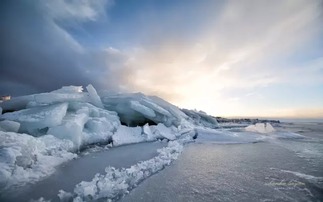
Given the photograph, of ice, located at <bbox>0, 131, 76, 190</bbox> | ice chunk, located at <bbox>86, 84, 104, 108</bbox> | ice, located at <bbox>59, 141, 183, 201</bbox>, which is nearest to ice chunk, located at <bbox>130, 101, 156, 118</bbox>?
ice chunk, located at <bbox>86, 84, 104, 108</bbox>

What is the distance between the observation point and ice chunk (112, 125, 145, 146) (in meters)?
7.89

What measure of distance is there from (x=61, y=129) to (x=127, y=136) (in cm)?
308

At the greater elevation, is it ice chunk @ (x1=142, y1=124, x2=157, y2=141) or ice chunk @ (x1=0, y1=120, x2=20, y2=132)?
ice chunk @ (x1=0, y1=120, x2=20, y2=132)

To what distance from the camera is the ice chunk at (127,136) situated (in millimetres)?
7886

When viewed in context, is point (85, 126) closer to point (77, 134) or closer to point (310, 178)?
point (77, 134)

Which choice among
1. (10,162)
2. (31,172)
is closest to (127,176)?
(31,172)

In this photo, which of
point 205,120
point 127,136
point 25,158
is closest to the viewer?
A: point 25,158

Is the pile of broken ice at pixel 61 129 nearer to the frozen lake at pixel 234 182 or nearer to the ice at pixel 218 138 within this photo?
the ice at pixel 218 138

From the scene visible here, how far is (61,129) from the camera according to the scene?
237 inches

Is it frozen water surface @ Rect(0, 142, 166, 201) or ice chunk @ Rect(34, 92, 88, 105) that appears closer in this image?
frozen water surface @ Rect(0, 142, 166, 201)

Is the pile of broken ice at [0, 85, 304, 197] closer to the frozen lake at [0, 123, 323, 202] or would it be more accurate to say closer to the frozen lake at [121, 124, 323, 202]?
the frozen lake at [0, 123, 323, 202]

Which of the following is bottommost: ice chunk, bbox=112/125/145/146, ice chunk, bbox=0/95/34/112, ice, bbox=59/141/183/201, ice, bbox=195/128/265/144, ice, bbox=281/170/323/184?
ice, bbox=281/170/323/184

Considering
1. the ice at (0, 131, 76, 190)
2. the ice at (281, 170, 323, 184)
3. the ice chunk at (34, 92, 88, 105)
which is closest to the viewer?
the ice at (0, 131, 76, 190)

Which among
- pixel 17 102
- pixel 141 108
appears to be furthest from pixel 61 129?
pixel 141 108
